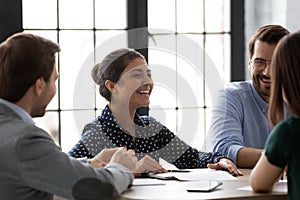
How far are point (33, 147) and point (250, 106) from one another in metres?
1.43

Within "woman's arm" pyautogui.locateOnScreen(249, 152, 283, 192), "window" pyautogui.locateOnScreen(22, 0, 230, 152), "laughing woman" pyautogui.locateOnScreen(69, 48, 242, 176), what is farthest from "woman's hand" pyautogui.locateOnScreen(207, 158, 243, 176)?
"window" pyautogui.locateOnScreen(22, 0, 230, 152)

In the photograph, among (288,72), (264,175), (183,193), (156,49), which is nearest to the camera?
(288,72)

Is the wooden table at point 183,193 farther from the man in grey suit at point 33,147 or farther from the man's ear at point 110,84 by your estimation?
the man's ear at point 110,84

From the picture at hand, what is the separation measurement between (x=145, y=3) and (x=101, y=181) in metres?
1.95

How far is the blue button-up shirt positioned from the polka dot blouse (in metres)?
0.15

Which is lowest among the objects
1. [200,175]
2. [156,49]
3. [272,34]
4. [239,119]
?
[200,175]

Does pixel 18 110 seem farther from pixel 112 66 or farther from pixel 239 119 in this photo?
pixel 239 119

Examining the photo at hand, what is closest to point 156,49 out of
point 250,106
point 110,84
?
point 250,106

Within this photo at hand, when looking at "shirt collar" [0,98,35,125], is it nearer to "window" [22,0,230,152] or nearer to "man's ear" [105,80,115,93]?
"man's ear" [105,80,115,93]

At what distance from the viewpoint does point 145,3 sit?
3.79m

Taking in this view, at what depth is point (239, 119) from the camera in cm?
305

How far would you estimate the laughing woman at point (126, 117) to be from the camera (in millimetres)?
2762

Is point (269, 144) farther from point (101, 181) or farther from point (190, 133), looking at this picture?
point (190, 133)

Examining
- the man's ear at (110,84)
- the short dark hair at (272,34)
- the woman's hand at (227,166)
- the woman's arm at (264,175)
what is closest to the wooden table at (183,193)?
the woman's arm at (264,175)
